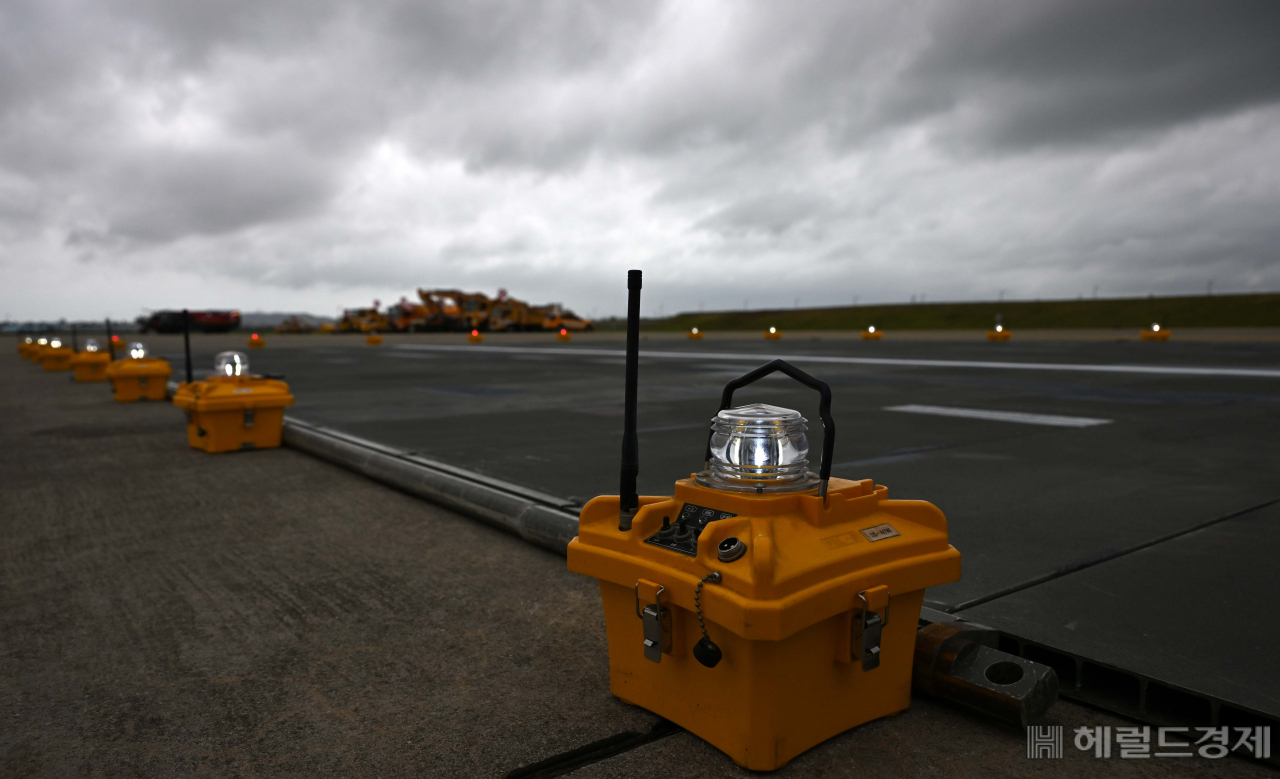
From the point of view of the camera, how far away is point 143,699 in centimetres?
220

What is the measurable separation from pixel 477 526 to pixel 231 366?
12.8 ft

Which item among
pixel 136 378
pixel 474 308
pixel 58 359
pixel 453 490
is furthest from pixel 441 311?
pixel 453 490

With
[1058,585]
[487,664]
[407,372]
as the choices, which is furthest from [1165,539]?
[407,372]

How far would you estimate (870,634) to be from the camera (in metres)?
1.86

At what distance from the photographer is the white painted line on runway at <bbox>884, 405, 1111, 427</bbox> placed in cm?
719

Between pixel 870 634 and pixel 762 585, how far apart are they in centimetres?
42

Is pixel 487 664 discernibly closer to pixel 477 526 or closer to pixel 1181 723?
pixel 477 526

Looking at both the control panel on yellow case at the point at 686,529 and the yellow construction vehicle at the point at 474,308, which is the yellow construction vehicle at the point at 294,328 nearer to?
the yellow construction vehicle at the point at 474,308

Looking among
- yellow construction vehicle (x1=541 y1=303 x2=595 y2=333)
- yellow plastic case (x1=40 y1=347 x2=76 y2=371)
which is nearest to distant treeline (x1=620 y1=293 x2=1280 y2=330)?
yellow construction vehicle (x1=541 y1=303 x2=595 y2=333)

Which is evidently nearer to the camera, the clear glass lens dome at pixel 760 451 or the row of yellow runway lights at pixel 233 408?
the clear glass lens dome at pixel 760 451

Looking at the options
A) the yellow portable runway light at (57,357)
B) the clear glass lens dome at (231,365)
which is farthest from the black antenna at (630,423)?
the yellow portable runway light at (57,357)

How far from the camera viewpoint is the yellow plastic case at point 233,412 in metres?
6.17

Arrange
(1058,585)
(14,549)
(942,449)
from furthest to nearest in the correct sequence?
(942,449) → (14,549) → (1058,585)

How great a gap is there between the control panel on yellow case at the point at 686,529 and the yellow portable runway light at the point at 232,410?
17.8 ft
